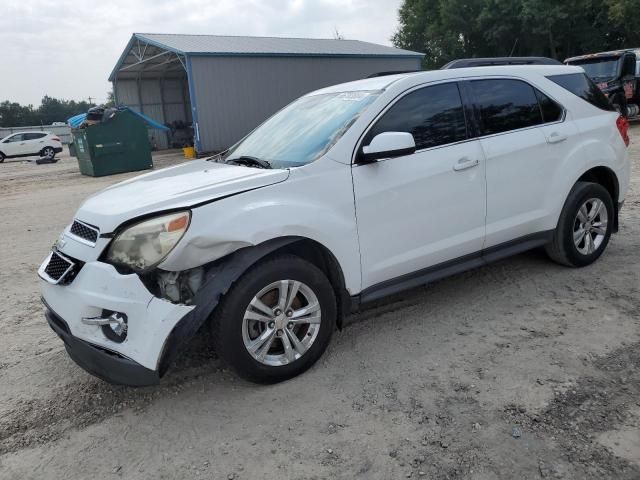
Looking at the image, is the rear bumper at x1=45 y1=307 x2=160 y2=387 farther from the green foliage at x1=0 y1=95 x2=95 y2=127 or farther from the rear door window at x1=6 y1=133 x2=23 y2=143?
the green foliage at x1=0 y1=95 x2=95 y2=127

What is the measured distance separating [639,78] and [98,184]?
16.8m

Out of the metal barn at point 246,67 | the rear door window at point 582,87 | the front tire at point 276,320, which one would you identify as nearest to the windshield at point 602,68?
the metal barn at point 246,67

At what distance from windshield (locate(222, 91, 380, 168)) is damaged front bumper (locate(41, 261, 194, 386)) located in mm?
1237

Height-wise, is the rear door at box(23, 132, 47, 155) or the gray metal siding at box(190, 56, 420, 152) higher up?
the gray metal siding at box(190, 56, 420, 152)

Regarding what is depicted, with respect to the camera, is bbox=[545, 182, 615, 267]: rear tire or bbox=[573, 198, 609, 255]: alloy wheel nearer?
bbox=[545, 182, 615, 267]: rear tire

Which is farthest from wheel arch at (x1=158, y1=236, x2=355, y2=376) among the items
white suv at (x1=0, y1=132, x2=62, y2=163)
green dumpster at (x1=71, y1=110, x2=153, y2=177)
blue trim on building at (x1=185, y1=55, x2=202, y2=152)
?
white suv at (x1=0, y1=132, x2=62, y2=163)

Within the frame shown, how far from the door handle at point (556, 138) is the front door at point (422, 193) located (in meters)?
0.79

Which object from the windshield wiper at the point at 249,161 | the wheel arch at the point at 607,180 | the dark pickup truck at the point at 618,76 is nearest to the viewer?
the windshield wiper at the point at 249,161

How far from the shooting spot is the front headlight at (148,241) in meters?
2.83

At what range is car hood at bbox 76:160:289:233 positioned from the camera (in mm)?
2959

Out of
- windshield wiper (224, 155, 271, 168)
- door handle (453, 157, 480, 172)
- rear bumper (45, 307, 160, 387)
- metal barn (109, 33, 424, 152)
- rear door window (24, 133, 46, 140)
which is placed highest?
metal barn (109, 33, 424, 152)

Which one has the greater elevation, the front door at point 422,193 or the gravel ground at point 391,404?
the front door at point 422,193

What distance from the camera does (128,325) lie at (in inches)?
110

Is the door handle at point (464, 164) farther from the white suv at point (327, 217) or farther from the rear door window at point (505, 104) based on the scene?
the rear door window at point (505, 104)
